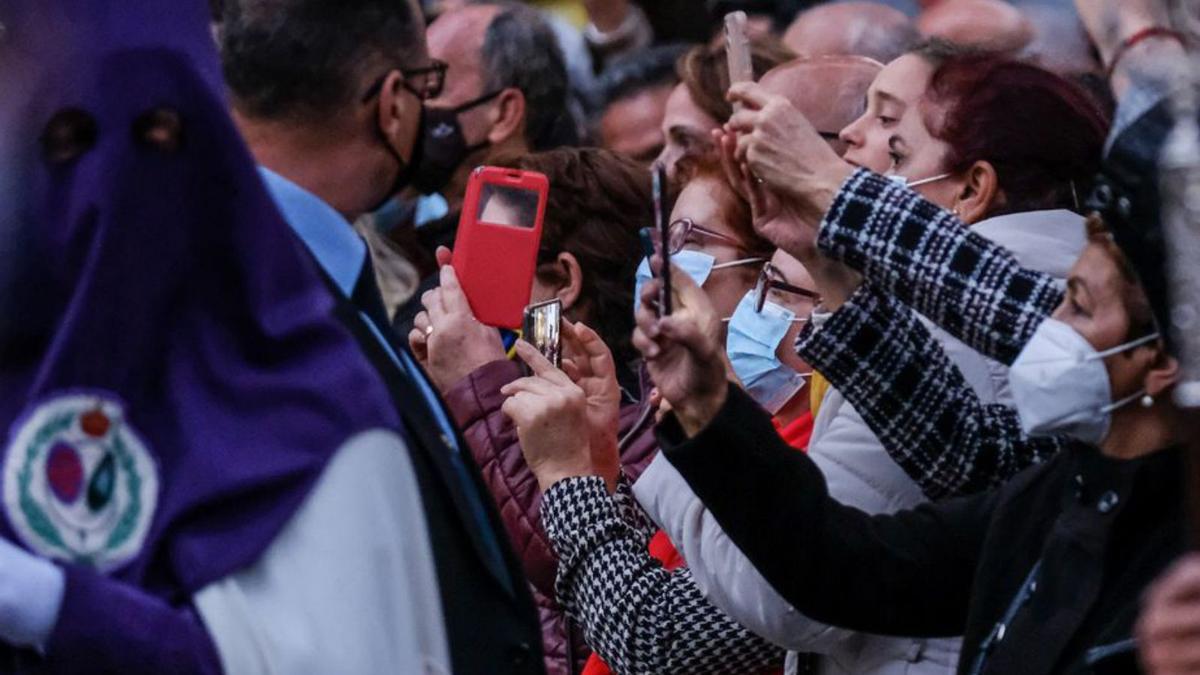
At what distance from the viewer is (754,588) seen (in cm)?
353

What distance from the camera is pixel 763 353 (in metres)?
4.31

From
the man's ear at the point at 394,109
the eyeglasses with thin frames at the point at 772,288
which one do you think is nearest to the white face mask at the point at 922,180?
the eyeglasses with thin frames at the point at 772,288

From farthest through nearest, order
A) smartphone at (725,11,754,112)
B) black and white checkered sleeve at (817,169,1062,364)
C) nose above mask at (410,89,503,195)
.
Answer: nose above mask at (410,89,503,195), smartphone at (725,11,754,112), black and white checkered sleeve at (817,169,1062,364)

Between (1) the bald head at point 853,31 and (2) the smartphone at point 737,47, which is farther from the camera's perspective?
(1) the bald head at point 853,31

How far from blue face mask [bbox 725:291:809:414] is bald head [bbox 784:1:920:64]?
227 centimetres

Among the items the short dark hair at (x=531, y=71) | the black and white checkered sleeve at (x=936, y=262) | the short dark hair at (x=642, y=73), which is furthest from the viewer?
the short dark hair at (x=642, y=73)

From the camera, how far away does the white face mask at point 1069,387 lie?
121 inches

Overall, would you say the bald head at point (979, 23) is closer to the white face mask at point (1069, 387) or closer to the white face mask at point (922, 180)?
the white face mask at point (922, 180)

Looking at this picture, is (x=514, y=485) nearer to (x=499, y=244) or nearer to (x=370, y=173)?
(x=499, y=244)

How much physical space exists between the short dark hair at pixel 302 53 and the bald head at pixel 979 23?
11.5 feet

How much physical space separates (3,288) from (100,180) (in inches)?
6.2

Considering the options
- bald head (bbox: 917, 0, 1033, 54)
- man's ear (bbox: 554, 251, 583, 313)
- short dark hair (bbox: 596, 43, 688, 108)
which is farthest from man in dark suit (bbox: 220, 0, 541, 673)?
short dark hair (bbox: 596, 43, 688, 108)

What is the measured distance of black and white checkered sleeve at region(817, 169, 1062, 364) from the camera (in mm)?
3324

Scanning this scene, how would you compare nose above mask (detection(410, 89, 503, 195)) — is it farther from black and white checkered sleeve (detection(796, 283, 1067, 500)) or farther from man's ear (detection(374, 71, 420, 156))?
man's ear (detection(374, 71, 420, 156))
